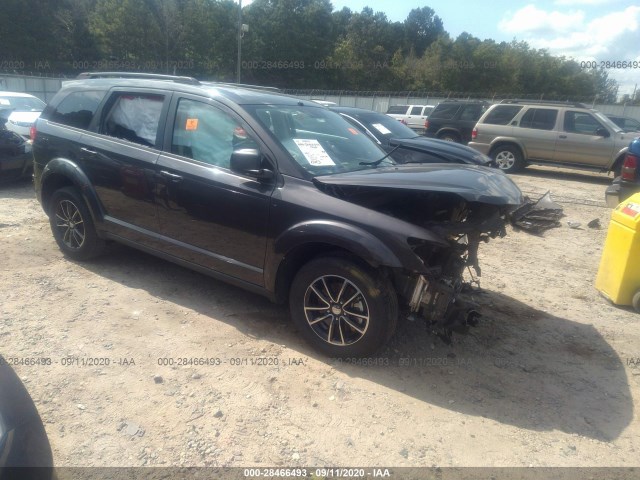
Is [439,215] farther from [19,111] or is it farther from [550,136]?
[19,111]

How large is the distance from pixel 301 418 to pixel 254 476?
1.65 feet

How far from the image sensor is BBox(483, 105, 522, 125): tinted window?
12.9 m

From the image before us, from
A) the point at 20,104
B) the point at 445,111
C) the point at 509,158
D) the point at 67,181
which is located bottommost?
the point at 67,181

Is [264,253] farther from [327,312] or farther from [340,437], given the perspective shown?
[340,437]

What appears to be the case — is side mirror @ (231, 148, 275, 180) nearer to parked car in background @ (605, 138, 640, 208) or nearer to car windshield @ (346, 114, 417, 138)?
car windshield @ (346, 114, 417, 138)

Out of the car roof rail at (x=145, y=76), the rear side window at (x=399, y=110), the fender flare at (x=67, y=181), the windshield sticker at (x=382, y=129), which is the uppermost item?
the rear side window at (x=399, y=110)

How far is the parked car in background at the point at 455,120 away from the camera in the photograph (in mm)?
15242

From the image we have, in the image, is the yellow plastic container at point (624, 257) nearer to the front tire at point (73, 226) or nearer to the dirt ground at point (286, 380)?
the dirt ground at point (286, 380)

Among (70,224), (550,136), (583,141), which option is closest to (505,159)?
(550,136)

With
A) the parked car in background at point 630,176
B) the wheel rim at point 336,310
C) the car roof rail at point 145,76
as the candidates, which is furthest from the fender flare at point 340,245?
the parked car in background at point 630,176

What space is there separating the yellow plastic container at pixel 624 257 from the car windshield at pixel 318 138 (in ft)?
7.30

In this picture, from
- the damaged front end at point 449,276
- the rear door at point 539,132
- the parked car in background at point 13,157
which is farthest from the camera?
the rear door at point 539,132

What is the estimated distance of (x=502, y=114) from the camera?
1303 centimetres

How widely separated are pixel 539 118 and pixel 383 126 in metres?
6.44
